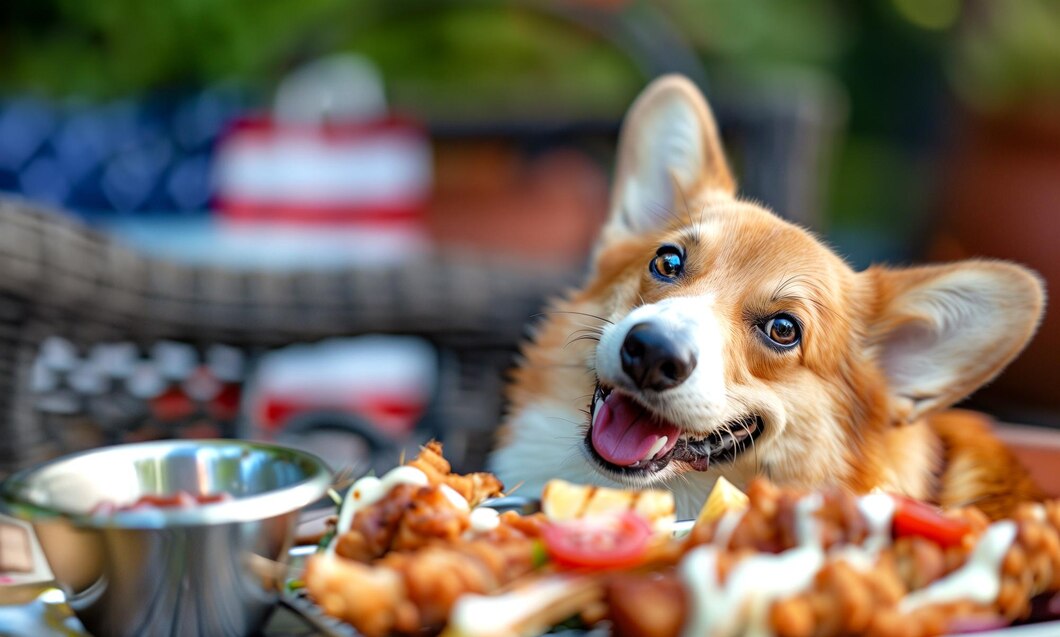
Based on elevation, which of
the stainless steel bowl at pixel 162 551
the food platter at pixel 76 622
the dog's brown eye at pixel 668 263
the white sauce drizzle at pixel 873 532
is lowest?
the food platter at pixel 76 622

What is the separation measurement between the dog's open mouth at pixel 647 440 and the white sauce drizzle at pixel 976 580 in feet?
0.91

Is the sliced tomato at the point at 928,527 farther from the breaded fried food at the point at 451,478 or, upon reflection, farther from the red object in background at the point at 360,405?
the red object in background at the point at 360,405

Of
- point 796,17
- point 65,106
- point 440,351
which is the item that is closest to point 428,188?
point 65,106

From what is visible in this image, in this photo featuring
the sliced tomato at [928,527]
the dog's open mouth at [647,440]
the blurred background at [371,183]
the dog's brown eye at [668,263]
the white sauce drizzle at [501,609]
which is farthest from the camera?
the blurred background at [371,183]

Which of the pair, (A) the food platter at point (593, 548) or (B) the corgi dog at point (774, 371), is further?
(B) the corgi dog at point (774, 371)

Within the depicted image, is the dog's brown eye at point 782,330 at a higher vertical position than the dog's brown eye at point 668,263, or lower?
lower

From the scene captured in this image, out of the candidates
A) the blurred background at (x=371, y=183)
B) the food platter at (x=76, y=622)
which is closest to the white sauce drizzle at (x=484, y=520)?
the food platter at (x=76, y=622)

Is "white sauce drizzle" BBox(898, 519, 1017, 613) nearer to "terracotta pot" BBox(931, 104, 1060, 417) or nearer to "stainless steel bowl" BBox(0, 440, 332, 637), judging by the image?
"stainless steel bowl" BBox(0, 440, 332, 637)

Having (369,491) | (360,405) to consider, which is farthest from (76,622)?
(360,405)

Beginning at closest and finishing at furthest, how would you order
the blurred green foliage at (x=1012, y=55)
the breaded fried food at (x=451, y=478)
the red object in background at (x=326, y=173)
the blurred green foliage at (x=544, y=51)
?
the breaded fried food at (x=451, y=478), the red object in background at (x=326, y=173), the blurred green foliage at (x=544, y=51), the blurred green foliage at (x=1012, y=55)

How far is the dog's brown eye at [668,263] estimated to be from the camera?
1.08 meters

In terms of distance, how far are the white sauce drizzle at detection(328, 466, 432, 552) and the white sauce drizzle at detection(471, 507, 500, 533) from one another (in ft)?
0.06

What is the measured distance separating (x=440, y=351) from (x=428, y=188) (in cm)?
136

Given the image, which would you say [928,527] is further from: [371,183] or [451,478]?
[371,183]
